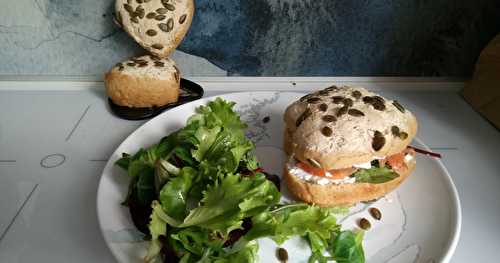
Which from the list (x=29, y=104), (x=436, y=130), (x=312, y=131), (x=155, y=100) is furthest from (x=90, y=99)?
(x=436, y=130)

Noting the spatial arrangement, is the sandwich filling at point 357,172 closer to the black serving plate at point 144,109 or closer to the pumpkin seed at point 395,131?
the pumpkin seed at point 395,131

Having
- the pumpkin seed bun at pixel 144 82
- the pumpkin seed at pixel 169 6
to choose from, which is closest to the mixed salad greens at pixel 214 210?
the pumpkin seed bun at pixel 144 82

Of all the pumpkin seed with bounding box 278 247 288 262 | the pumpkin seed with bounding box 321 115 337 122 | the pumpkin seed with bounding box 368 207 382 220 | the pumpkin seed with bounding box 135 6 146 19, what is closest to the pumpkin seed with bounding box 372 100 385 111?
the pumpkin seed with bounding box 321 115 337 122

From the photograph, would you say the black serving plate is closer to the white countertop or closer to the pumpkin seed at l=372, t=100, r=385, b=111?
the white countertop

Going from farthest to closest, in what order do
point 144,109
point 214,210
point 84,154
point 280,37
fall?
point 280,37 < point 144,109 < point 84,154 < point 214,210

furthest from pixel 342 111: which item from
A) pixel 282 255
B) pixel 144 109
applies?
pixel 144 109

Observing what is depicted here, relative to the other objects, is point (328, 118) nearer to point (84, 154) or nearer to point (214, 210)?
point (214, 210)
